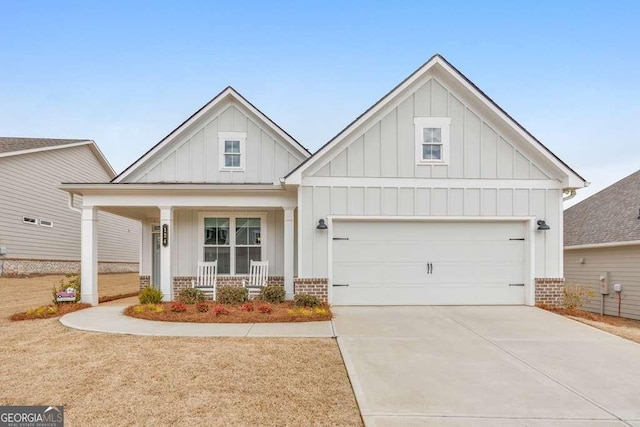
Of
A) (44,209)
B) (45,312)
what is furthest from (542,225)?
(44,209)

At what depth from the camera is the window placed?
12359mm

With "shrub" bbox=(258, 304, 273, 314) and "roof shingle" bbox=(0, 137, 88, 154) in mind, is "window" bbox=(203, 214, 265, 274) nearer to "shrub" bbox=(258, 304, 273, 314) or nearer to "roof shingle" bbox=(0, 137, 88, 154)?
"shrub" bbox=(258, 304, 273, 314)

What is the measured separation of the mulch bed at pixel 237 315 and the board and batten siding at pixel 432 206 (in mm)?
1540

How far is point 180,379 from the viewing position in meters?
5.01

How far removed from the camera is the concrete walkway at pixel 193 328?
738cm

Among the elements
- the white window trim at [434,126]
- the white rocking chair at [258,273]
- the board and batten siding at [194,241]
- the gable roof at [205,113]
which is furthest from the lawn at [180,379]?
the gable roof at [205,113]

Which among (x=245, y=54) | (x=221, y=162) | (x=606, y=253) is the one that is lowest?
(x=606, y=253)

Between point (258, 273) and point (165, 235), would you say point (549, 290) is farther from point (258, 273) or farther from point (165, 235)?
point (165, 235)

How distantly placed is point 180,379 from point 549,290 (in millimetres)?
9478

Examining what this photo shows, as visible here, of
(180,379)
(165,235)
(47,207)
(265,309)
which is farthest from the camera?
(47,207)

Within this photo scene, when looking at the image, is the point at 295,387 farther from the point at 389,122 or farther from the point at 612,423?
the point at 389,122

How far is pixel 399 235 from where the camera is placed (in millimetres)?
10586

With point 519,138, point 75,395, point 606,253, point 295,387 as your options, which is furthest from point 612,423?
point 606,253

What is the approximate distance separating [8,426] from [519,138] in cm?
1141
